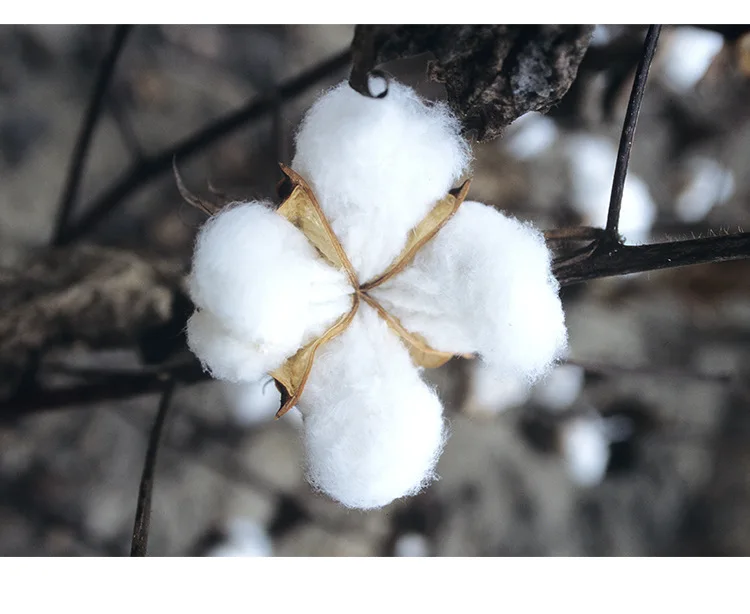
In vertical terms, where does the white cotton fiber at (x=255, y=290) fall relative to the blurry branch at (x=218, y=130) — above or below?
below

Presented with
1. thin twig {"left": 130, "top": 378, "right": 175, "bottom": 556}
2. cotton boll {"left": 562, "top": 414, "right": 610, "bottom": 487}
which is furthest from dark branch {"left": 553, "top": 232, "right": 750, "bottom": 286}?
cotton boll {"left": 562, "top": 414, "right": 610, "bottom": 487}

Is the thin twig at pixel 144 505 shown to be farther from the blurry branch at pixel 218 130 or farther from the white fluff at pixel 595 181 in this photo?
the white fluff at pixel 595 181

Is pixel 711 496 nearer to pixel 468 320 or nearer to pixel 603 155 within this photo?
pixel 603 155

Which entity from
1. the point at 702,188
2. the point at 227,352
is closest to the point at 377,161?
the point at 227,352

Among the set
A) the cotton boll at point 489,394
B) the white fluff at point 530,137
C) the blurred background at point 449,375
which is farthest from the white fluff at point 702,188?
the cotton boll at point 489,394

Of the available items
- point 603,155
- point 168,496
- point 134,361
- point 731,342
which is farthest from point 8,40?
point 731,342

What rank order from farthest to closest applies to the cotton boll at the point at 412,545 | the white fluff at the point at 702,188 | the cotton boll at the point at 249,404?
the white fluff at the point at 702,188, the cotton boll at the point at 412,545, the cotton boll at the point at 249,404

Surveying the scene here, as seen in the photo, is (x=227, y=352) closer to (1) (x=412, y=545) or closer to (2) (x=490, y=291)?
(2) (x=490, y=291)
